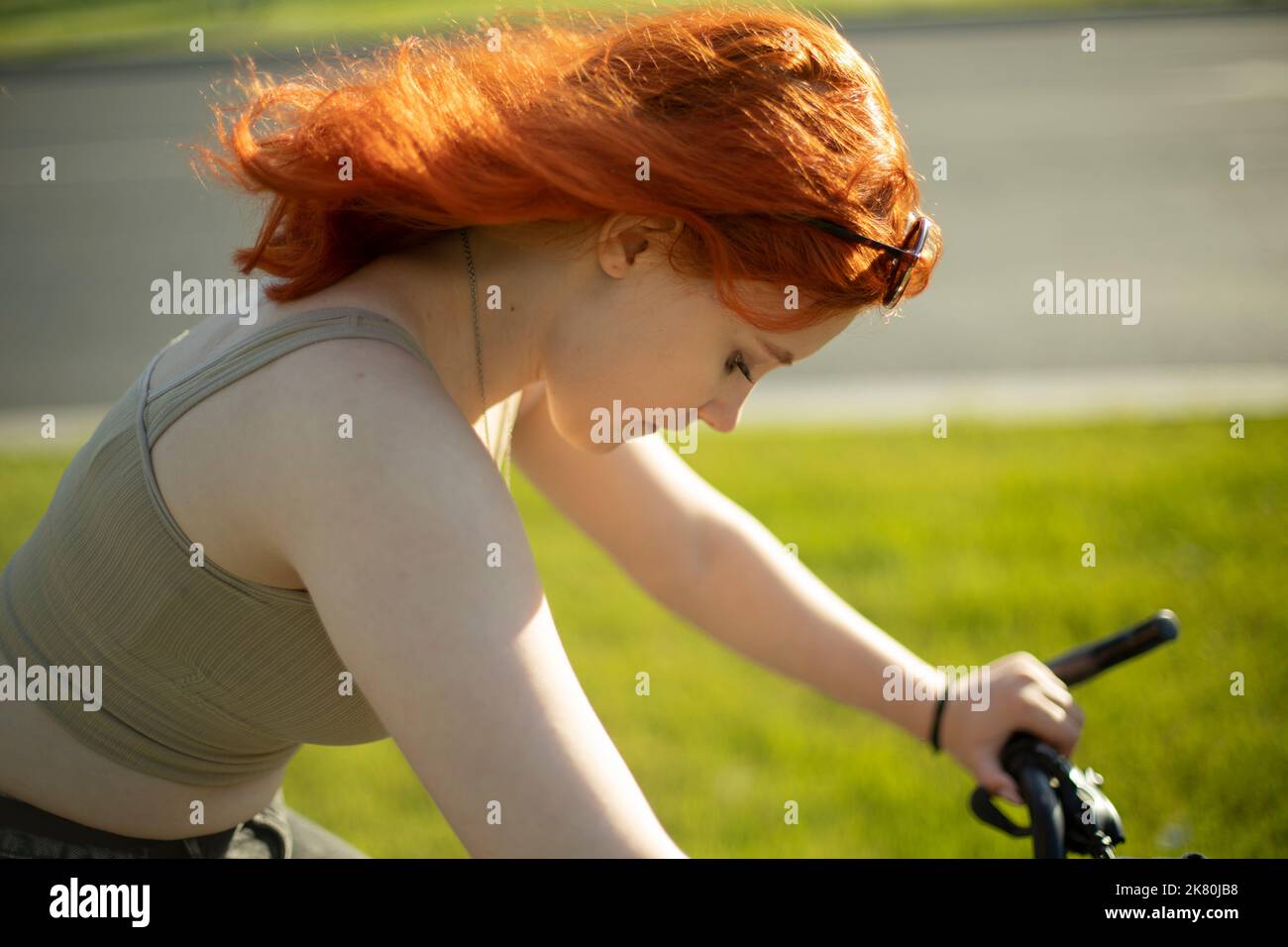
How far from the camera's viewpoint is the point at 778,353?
6.11 ft

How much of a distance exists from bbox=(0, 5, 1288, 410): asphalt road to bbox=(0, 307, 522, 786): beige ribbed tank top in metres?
2.84

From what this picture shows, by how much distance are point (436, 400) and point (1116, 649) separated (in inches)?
42.4

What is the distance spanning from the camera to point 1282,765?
363 centimetres

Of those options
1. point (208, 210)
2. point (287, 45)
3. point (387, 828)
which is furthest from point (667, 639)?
point (287, 45)

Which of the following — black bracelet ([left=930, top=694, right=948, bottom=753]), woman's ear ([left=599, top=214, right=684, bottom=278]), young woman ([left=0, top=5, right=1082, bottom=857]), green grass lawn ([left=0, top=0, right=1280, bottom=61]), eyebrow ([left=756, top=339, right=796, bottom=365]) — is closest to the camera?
young woman ([left=0, top=5, right=1082, bottom=857])

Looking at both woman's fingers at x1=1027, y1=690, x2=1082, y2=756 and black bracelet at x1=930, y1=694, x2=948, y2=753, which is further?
black bracelet at x1=930, y1=694, x2=948, y2=753

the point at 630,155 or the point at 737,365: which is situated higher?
the point at 630,155

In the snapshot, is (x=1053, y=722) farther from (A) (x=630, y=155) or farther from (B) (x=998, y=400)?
(B) (x=998, y=400)

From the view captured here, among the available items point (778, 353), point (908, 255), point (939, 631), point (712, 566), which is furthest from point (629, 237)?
point (939, 631)

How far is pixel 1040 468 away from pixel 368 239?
13.6 ft

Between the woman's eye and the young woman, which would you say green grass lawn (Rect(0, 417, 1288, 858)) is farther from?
the woman's eye

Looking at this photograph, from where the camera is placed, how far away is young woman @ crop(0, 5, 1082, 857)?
143cm

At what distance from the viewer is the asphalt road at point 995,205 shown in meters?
6.91

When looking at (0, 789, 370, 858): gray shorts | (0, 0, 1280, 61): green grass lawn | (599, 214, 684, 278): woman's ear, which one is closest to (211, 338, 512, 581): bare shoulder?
(599, 214, 684, 278): woman's ear
